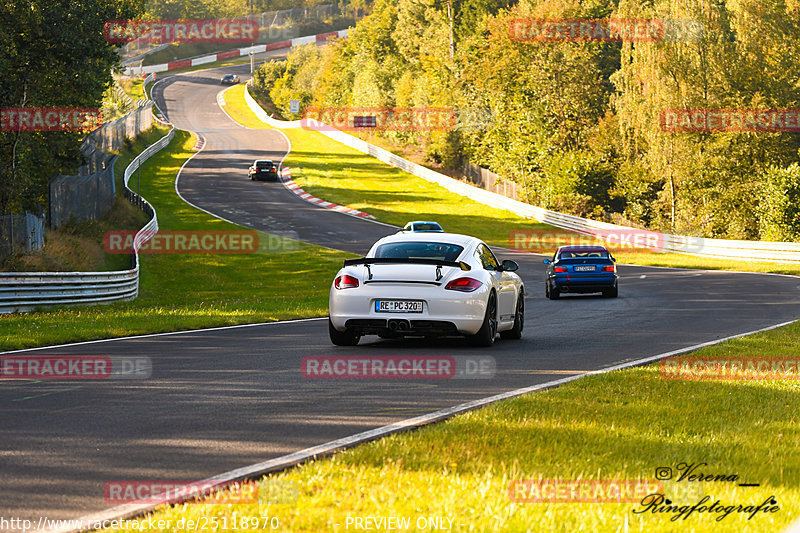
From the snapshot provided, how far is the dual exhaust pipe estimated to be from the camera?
12500 mm

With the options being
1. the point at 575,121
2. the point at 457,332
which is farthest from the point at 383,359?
the point at 575,121

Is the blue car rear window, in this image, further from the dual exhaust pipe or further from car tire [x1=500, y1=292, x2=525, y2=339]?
the dual exhaust pipe

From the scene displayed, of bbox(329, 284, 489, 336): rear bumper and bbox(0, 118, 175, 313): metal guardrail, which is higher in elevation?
bbox(329, 284, 489, 336): rear bumper

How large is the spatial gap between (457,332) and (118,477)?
7.49 meters

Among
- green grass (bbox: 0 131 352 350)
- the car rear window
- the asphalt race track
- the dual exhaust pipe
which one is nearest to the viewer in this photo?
the asphalt race track

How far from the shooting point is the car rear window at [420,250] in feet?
44.0

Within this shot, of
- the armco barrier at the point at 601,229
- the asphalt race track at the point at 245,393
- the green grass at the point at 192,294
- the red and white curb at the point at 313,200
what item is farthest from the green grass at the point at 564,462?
the red and white curb at the point at 313,200

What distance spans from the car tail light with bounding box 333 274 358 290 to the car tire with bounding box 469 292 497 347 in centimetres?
177

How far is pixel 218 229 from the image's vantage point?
150 feet

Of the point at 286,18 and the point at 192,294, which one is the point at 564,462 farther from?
the point at 286,18

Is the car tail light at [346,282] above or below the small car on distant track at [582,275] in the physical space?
above

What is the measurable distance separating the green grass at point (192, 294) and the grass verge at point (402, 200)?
10947 mm

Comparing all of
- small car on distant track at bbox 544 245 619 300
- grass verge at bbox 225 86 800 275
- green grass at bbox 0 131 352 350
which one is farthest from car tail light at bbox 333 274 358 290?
grass verge at bbox 225 86 800 275

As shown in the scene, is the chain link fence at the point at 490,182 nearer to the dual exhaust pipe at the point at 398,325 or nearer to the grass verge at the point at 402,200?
the grass verge at the point at 402,200
